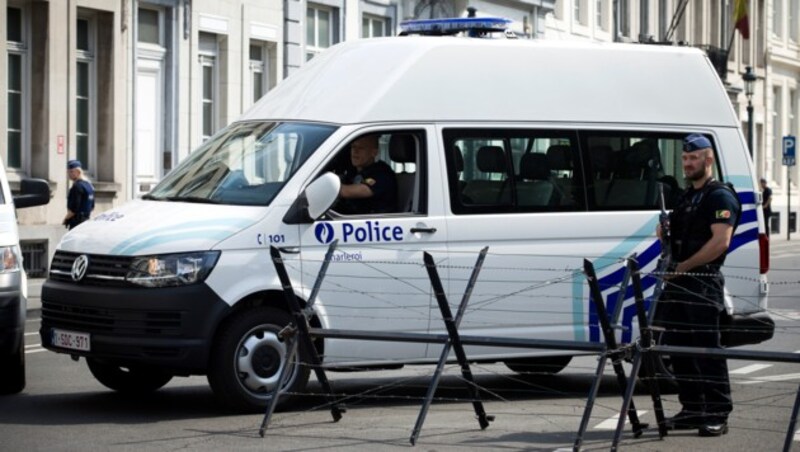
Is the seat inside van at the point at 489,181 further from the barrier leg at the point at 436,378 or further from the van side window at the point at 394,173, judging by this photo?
the barrier leg at the point at 436,378

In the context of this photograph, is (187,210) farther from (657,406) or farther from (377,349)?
(657,406)

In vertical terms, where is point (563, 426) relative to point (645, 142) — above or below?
below

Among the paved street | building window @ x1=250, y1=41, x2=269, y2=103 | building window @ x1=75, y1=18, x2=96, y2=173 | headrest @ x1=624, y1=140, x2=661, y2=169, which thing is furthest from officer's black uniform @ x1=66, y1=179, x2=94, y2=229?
headrest @ x1=624, y1=140, x2=661, y2=169

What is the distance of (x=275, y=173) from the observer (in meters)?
12.9

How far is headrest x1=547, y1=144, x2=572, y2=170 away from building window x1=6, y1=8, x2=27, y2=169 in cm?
1550

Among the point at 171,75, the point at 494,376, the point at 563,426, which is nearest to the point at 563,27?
the point at 171,75

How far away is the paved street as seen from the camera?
1109 cm

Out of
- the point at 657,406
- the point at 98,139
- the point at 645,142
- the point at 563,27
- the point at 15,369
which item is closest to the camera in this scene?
the point at 657,406

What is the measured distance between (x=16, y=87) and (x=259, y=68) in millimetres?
6983

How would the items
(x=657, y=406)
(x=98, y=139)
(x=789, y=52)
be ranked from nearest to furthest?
1. (x=657, y=406)
2. (x=98, y=139)
3. (x=789, y=52)

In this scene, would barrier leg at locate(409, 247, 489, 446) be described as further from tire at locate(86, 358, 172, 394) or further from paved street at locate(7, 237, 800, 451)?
tire at locate(86, 358, 172, 394)

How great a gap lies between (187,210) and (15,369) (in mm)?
1879

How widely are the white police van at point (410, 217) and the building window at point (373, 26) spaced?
2334cm

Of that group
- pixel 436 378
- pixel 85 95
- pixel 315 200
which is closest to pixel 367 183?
pixel 315 200
